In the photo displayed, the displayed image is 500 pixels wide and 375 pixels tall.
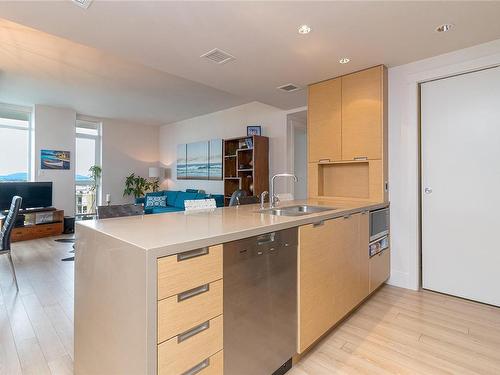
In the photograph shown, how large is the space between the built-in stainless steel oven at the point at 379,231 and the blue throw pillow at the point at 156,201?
5.27 meters

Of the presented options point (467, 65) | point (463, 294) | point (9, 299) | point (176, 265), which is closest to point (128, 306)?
point (176, 265)

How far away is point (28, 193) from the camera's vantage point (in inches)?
209

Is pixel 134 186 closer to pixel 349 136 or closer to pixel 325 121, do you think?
pixel 325 121

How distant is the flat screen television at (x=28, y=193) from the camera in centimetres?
509

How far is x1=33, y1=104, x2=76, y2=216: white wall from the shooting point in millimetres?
5684

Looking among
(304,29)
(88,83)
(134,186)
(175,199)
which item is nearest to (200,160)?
(175,199)

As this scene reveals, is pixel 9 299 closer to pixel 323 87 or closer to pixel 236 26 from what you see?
pixel 236 26

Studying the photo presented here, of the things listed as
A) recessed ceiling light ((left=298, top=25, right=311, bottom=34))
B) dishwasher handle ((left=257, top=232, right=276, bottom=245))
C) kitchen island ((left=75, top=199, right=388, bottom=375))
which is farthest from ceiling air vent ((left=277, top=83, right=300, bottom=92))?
dishwasher handle ((left=257, top=232, right=276, bottom=245))

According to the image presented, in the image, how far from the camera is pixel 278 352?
147 cm

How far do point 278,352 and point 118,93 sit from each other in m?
4.95

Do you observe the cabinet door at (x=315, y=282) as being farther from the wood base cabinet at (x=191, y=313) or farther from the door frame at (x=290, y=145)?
the door frame at (x=290, y=145)

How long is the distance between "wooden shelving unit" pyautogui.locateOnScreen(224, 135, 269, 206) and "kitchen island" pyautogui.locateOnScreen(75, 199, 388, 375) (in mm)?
3509

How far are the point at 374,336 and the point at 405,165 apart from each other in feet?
5.62

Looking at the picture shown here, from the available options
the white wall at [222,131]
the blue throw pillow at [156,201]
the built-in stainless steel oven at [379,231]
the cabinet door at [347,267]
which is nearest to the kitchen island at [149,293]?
the cabinet door at [347,267]
